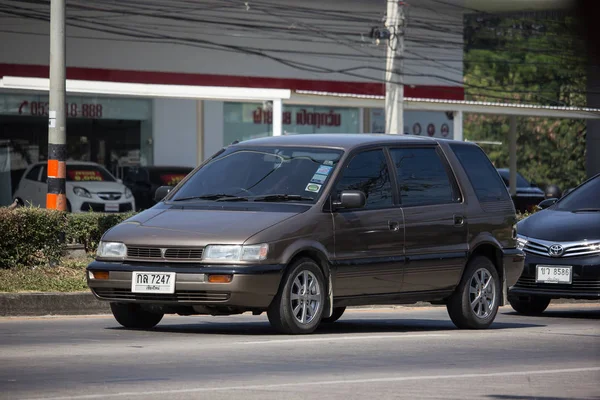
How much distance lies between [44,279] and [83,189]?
18169mm

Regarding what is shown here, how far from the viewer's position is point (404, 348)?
842cm

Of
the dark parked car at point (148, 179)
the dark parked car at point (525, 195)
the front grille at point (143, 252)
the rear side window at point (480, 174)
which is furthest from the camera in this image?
the dark parked car at point (525, 195)

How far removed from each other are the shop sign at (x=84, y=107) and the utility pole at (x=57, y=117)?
17.2m

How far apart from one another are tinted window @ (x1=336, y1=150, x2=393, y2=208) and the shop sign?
23188 mm

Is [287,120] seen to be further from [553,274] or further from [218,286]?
[218,286]

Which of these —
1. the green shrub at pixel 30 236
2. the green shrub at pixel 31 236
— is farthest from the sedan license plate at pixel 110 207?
the green shrub at pixel 30 236

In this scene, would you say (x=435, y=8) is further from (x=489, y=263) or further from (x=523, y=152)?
(x=523, y=152)

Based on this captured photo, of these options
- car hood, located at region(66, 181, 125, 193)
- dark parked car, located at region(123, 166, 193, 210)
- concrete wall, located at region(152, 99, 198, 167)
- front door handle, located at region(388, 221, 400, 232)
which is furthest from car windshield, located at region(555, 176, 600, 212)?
concrete wall, located at region(152, 99, 198, 167)

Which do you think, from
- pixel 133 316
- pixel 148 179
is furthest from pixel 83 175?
pixel 133 316

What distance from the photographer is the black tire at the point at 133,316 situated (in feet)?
31.6

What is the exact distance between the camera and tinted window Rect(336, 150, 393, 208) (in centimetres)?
983

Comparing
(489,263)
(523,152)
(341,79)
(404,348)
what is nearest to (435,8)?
(341,79)

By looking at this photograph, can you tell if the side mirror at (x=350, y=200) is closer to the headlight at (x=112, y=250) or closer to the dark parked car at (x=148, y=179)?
the headlight at (x=112, y=250)

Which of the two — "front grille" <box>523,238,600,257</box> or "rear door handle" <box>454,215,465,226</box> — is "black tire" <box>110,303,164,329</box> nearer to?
"rear door handle" <box>454,215,465,226</box>
